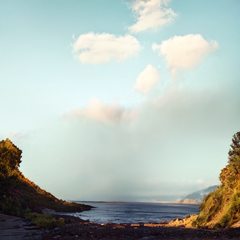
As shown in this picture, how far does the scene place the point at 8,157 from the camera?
46.2 meters

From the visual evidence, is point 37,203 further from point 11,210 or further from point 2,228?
point 2,228

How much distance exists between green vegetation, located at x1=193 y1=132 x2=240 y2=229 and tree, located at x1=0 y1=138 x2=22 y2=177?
38132 mm

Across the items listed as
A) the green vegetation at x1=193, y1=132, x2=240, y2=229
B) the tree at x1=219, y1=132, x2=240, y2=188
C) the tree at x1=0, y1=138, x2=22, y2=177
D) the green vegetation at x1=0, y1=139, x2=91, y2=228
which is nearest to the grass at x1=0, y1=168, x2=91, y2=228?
the green vegetation at x1=0, y1=139, x2=91, y2=228

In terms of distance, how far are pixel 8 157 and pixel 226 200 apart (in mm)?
43609

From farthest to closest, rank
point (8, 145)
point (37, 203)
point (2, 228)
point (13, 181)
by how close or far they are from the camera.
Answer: point (8, 145), point (13, 181), point (37, 203), point (2, 228)

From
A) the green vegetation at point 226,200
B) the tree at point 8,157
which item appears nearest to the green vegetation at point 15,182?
the tree at point 8,157

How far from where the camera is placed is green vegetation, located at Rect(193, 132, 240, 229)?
733 inches

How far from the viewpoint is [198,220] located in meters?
22.9

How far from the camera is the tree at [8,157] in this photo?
144ft

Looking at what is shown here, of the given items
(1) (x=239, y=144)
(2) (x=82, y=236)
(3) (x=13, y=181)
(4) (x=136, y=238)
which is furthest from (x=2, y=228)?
(3) (x=13, y=181)

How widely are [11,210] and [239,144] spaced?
27561 mm

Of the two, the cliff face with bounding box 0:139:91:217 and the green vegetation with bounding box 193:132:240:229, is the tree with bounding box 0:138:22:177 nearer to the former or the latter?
the cliff face with bounding box 0:139:91:217

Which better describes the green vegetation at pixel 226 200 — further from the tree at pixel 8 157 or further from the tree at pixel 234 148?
the tree at pixel 8 157

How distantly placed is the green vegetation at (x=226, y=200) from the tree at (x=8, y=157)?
38132 mm
